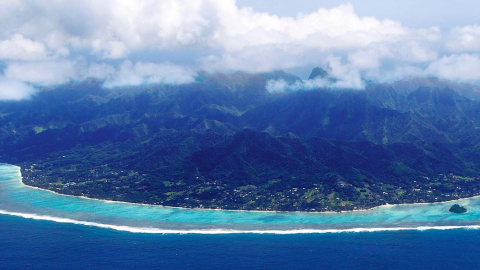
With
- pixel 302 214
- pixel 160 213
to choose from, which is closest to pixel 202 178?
pixel 160 213

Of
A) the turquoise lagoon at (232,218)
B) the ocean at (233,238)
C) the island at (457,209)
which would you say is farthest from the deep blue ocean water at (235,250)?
the island at (457,209)

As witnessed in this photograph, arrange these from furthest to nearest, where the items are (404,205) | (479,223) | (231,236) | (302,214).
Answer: (404,205)
(302,214)
(479,223)
(231,236)

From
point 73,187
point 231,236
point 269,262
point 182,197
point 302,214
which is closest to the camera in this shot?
point 269,262

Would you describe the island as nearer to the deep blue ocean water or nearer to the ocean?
the ocean

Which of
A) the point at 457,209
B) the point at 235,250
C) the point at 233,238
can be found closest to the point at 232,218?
the point at 233,238

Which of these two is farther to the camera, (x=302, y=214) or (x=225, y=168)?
(x=225, y=168)

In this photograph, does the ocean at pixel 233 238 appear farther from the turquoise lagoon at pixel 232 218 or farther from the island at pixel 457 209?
the island at pixel 457 209

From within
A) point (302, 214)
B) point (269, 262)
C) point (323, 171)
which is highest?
point (323, 171)

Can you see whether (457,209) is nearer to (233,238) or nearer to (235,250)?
(233,238)

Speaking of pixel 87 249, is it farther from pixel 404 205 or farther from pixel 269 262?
pixel 404 205
